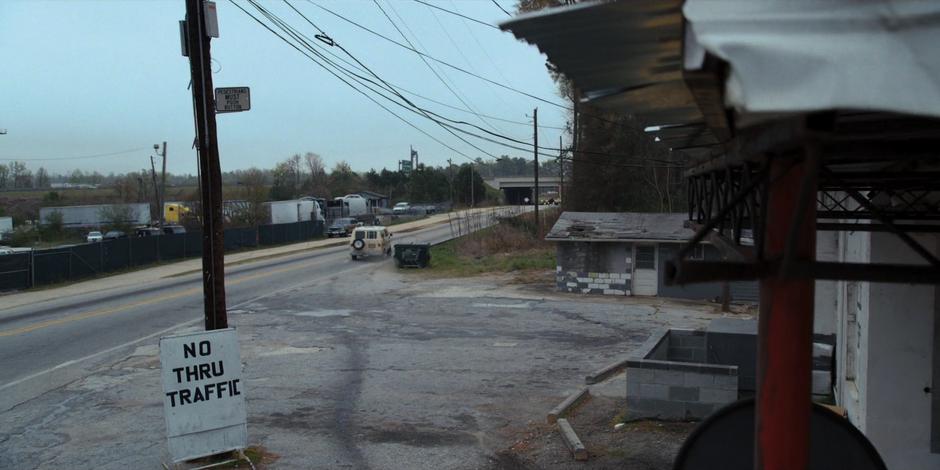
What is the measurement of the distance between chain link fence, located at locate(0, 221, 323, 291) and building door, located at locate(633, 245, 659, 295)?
2435 centimetres

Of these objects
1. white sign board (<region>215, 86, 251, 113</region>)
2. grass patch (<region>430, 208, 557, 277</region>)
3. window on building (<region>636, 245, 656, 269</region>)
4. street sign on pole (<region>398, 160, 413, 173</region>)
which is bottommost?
grass patch (<region>430, 208, 557, 277</region>)

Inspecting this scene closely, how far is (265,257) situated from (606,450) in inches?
1540

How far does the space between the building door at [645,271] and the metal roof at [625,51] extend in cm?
2704

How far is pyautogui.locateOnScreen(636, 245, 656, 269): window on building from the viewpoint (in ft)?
98.8

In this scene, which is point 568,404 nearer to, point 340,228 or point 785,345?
point 785,345

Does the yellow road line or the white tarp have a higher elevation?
the white tarp

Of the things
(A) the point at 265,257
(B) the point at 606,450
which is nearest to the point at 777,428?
(B) the point at 606,450

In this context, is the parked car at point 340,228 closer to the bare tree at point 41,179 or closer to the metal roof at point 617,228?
the metal roof at point 617,228

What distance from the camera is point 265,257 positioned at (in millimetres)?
45750

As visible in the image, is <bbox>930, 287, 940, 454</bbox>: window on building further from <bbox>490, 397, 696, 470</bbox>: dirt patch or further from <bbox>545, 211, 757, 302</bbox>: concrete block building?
<bbox>545, 211, 757, 302</bbox>: concrete block building

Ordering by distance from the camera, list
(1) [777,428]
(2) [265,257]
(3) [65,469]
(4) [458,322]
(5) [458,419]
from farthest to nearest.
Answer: (2) [265,257] → (4) [458,322] → (5) [458,419] → (3) [65,469] → (1) [777,428]

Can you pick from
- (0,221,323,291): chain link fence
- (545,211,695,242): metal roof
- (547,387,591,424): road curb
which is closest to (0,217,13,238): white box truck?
(0,221,323,291): chain link fence

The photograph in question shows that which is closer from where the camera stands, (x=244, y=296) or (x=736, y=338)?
(x=736, y=338)

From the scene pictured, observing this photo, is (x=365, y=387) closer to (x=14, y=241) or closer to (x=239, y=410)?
(x=239, y=410)
